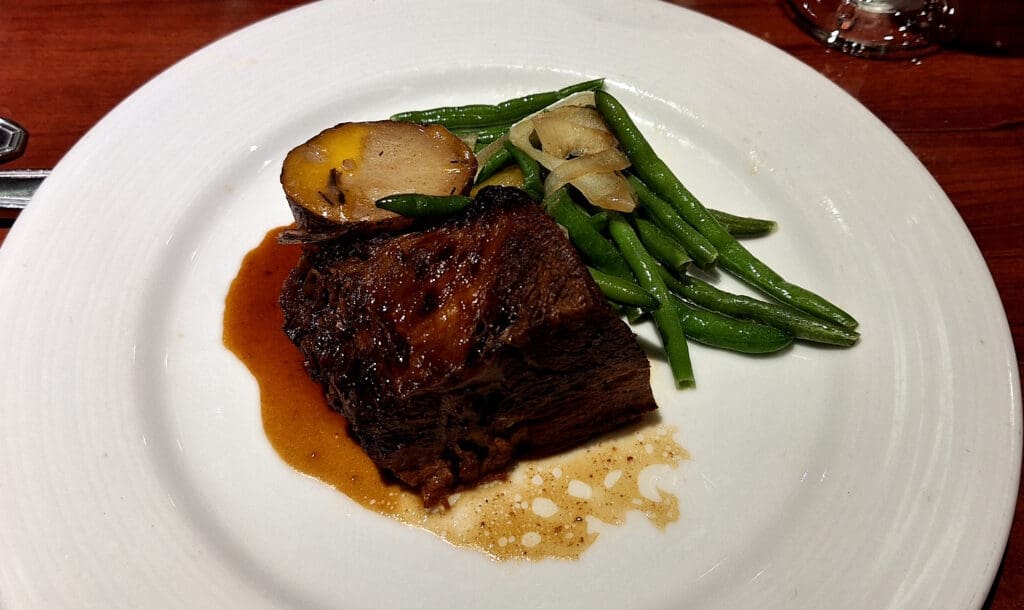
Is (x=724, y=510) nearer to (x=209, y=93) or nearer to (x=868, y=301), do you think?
(x=868, y=301)

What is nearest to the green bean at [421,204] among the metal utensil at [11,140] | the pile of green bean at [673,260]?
the pile of green bean at [673,260]

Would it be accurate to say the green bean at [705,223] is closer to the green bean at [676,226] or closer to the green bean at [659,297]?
the green bean at [676,226]

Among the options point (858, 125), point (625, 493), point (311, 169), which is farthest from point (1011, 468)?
point (311, 169)

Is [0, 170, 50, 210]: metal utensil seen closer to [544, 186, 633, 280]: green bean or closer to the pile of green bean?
the pile of green bean

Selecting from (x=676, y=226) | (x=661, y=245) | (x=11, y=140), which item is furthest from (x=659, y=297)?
(x=11, y=140)

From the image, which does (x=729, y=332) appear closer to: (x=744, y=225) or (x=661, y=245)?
(x=661, y=245)
